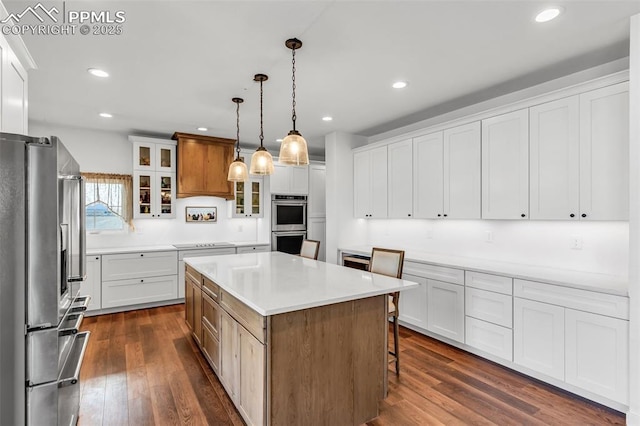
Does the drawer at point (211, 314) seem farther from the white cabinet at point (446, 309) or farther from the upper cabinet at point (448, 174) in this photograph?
the upper cabinet at point (448, 174)

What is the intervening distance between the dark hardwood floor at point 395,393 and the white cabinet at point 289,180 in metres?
3.22

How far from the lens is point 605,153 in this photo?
2.45 m

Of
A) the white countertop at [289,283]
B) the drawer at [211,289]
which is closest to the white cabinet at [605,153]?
the white countertop at [289,283]

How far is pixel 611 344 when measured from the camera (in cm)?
224

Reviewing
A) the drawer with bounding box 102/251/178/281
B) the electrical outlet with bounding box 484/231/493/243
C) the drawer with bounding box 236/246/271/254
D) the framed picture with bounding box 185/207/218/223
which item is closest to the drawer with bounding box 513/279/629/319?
the electrical outlet with bounding box 484/231/493/243

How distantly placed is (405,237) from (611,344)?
8.26 feet

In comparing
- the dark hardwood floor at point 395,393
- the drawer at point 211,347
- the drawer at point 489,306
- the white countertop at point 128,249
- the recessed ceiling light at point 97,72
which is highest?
the recessed ceiling light at point 97,72

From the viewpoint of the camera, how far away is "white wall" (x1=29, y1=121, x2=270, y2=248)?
471 centimetres

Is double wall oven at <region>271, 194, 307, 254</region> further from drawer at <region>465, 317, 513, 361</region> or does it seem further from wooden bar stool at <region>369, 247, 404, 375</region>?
drawer at <region>465, 317, 513, 361</region>

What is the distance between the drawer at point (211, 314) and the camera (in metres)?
2.56

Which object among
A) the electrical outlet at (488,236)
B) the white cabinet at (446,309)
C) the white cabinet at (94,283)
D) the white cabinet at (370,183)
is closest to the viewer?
the white cabinet at (446,309)

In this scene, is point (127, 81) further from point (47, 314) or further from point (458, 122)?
point (458, 122)

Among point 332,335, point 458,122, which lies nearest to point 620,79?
point 458,122

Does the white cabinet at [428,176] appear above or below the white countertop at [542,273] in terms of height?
above
